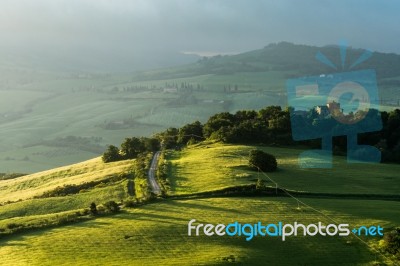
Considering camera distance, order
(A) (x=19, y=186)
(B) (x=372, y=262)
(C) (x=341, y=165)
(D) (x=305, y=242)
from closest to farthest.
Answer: (B) (x=372, y=262)
(D) (x=305, y=242)
(C) (x=341, y=165)
(A) (x=19, y=186)

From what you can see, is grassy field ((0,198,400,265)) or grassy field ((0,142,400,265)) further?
grassy field ((0,142,400,265))

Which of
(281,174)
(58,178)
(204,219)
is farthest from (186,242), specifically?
(58,178)

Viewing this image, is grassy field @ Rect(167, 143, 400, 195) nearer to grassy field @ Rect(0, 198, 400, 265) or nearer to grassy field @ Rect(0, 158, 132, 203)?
grassy field @ Rect(0, 198, 400, 265)

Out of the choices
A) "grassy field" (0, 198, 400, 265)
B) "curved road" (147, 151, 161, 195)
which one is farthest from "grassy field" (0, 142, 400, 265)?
"curved road" (147, 151, 161, 195)

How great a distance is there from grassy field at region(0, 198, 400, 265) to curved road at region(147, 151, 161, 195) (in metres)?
6.65

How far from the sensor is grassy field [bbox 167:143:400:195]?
158ft

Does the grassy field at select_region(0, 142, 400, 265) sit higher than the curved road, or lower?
lower

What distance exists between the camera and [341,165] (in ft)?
199

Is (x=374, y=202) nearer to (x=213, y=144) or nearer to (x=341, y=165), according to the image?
(x=341, y=165)

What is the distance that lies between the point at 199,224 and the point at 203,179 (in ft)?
48.8

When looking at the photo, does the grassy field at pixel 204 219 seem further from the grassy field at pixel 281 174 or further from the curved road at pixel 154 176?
the curved road at pixel 154 176

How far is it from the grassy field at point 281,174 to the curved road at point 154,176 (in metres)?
1.67

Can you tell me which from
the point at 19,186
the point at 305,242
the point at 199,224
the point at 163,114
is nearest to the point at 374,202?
the point at 305,242

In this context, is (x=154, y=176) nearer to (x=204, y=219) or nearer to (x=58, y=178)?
(x=58, y=178)
